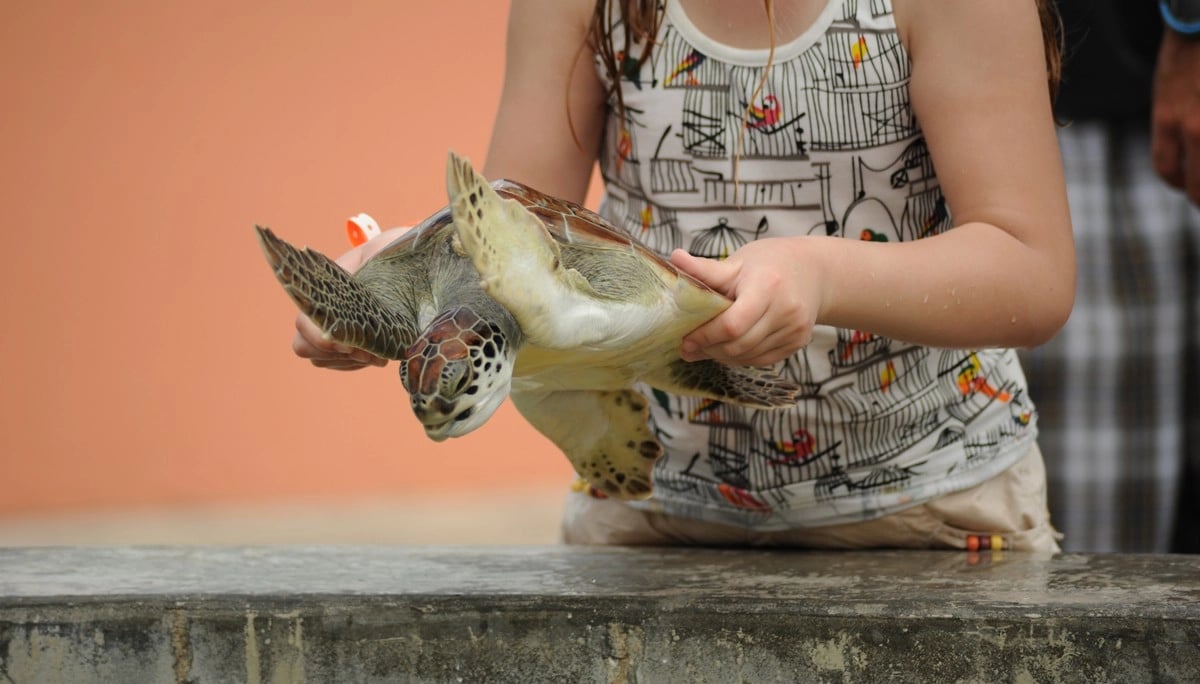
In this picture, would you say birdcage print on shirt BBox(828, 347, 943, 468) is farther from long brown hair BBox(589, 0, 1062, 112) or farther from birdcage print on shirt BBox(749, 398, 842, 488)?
long brown hair BBox(589, 0, 1062, 112)

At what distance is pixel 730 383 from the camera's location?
1.17 metres

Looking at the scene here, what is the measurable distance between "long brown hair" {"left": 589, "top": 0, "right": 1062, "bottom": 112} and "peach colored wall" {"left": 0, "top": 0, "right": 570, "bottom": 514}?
3317mm

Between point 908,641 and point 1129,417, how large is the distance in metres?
1.38

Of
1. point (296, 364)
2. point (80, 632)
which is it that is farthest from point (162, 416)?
point (80, 632)

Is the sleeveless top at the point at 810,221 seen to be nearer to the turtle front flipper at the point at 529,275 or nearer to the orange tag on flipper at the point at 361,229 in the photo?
the orange tag on flipper at the point at 361,229

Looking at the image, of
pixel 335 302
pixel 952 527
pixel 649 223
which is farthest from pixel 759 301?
pixel 952 527

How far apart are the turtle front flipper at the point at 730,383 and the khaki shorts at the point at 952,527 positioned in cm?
34

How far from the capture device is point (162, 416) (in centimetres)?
464

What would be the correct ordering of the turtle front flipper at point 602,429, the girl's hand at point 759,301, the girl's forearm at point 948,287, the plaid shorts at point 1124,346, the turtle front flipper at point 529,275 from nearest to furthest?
1. the turtle front flipper at point 529,275
2. the girl's hand at point 759,301
3. the girl's forearm at point 948,287
4. the turtle front flipper at point 602,429
5. the plaid shorts at point 1124,346

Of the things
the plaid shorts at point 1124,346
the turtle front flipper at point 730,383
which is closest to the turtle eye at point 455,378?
the turtle front flipper at point 730,383

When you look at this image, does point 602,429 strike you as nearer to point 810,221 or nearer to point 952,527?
point 810,221

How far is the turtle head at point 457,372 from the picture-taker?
2.79 ft

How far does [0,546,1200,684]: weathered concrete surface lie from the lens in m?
1.06

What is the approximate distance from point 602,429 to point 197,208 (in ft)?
12.0
